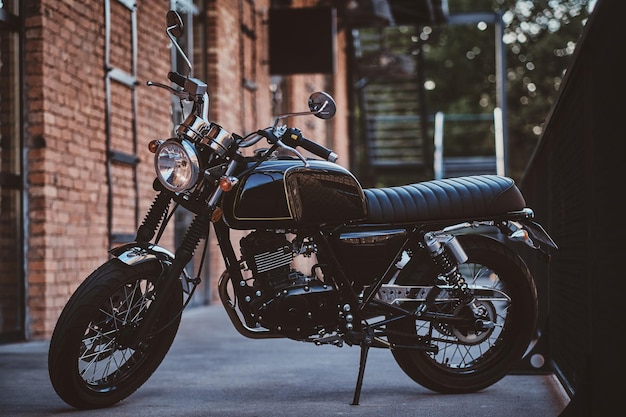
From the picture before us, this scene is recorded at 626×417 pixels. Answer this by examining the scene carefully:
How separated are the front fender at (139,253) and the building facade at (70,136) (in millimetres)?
2799

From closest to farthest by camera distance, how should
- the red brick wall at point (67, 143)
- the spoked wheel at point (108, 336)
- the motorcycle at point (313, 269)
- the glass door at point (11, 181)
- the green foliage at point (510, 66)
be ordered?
1. the spoked wheel at point (108, 336)
2. the motorcycle at point (313, 269)
3. the glass door at point (11, 181)
4. the red brick wall at point (67, 143)
5. the green foliage at point (510, 66)

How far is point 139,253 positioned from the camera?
4008 millimetres

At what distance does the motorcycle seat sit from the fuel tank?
0.58 feet

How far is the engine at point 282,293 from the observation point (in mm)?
4090

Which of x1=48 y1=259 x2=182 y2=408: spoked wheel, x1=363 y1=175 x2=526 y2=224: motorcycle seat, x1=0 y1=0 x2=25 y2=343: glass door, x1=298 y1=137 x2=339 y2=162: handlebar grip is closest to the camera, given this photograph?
x1=48 y1=259 x2=182 y2=408: spoked wheel

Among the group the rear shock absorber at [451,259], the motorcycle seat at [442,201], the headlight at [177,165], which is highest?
the headlight at [177,165]

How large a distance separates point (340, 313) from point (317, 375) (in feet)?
3.12

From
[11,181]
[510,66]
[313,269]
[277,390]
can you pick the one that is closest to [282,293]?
[313,269]

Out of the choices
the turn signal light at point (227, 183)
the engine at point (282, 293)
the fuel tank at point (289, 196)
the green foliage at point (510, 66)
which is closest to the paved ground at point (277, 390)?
the engine at point (282, 293)

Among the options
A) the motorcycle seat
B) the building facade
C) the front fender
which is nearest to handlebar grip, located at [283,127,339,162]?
the motorcycle seat

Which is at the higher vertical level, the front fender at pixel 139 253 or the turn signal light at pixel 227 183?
the turn signal light at pixel 227 183

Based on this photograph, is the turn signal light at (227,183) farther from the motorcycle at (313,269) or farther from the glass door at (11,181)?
the glass door at (11,181)

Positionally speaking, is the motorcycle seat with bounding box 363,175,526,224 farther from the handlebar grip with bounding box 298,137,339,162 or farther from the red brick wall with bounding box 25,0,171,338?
the red brick wall with bounding box 25,0,171,338

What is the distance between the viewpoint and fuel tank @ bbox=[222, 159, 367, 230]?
4016mm
